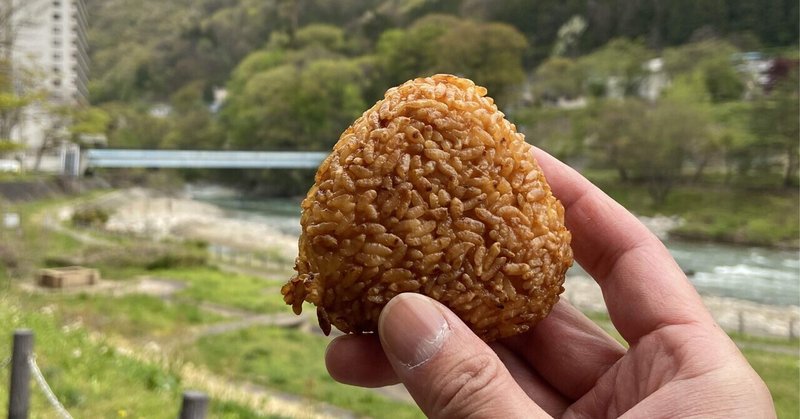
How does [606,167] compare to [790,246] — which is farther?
[606,167]

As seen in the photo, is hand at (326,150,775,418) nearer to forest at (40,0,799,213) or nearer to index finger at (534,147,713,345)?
index finger at (534,147,713,345)

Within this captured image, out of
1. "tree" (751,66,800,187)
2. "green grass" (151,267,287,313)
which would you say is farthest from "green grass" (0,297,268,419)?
"tree" (751,66,800,187)

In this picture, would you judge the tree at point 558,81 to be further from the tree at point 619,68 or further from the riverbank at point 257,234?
the riverbank at point 257,234

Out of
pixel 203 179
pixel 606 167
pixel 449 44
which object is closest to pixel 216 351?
pixel 606 167

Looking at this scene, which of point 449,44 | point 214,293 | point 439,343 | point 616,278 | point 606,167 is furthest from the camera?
point 449,44

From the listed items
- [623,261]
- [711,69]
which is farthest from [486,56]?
[623,261]

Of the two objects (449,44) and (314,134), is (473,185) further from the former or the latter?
(314,134)
